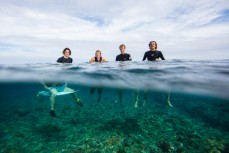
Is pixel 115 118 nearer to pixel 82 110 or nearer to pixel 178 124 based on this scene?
pixel 82 110

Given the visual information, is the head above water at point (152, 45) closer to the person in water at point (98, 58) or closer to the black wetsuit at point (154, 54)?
the black wetsuit at point (154, 54)

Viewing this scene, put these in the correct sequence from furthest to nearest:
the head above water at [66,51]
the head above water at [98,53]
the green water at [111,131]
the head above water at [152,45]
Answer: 1. the head above water at [98,53]
2. the head above water at [66,51]
3. the head above water at [152,45]
4. the green water at [111,131]

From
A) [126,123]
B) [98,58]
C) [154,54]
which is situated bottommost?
[126,123]

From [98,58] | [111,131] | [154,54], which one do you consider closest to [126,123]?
[111,131]

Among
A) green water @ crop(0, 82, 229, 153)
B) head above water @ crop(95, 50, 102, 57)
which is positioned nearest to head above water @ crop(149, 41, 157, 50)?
head above water @ crop(95, 50, 102, 57)

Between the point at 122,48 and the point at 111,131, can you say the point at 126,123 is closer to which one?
→ the point at 111,131

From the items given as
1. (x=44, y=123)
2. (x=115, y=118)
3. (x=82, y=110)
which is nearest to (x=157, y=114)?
(x=115, y=118)

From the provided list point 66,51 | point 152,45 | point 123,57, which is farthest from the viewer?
point 123,57

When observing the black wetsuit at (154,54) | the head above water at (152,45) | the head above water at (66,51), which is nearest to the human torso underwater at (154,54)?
the black wetsuit at (154,54)

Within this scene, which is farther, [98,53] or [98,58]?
[98,58]

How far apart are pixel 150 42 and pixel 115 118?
7.38 meters

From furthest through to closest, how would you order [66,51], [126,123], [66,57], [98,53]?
1. [126,123]
2. [66,57]
3. [98,53]
4. [66,51]

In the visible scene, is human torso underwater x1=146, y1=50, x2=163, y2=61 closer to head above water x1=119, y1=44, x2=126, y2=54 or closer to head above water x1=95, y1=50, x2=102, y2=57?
head above water x1=119, y1=44, x2=126, y2=54

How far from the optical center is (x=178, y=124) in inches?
558
